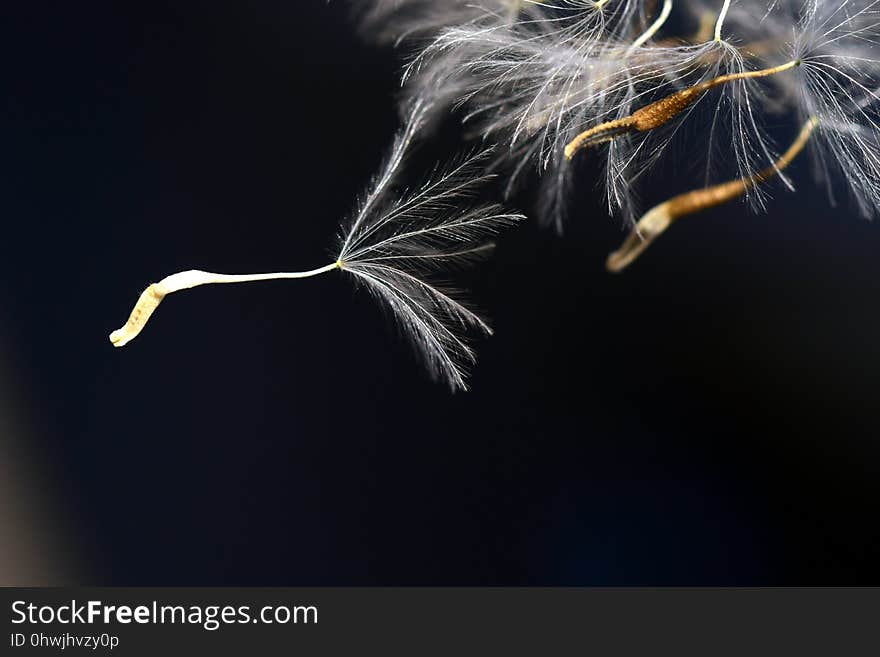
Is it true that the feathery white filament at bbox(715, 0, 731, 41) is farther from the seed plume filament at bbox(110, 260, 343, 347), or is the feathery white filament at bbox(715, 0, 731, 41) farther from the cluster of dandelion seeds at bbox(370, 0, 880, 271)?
the seed plume filament at bbox(110, 260, 343, 347)

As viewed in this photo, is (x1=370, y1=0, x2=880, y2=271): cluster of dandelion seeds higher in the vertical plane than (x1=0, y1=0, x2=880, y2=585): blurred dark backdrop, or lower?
higher

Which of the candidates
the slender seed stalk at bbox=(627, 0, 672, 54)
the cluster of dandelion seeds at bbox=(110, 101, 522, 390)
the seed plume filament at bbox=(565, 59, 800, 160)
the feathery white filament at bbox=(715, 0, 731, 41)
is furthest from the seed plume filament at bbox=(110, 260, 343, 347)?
the feathery white filament at bbox=(715, 0, 731, 41)

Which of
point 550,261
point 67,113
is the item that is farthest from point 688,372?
point 67,113

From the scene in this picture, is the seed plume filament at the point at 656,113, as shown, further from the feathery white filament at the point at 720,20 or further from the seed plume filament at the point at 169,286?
the seed plume filament at the point at 169,286

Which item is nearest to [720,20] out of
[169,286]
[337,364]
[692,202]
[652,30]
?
[652,30]

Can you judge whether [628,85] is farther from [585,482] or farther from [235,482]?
[235,482]
